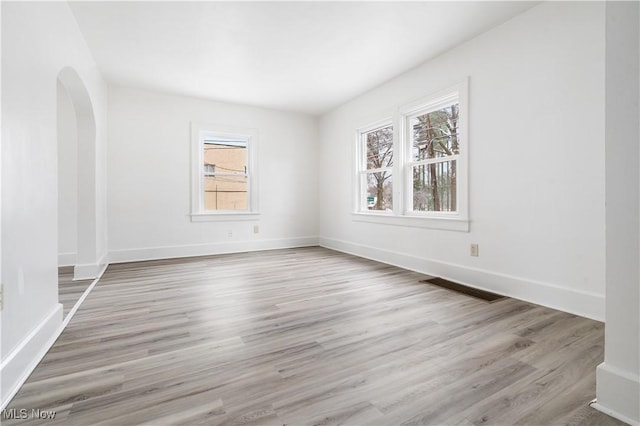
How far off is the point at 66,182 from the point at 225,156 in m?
2.12

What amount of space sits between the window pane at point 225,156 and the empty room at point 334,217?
0.03 meters

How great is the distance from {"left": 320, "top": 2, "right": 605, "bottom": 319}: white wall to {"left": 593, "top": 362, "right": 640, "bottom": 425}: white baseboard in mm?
1158

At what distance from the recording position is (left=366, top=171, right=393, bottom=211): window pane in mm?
4284

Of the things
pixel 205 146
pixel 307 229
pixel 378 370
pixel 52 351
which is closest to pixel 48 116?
pixel 52 351

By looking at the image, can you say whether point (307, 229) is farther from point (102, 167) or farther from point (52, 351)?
point (52, 351)

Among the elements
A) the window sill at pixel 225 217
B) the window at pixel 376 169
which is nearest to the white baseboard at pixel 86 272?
the window sill at pixel 225 217

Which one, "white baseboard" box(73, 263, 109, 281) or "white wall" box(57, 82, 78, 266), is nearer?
"white baseboard" box(73, 263, 109, 281)

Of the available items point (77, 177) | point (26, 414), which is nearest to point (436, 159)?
point (26, 414)

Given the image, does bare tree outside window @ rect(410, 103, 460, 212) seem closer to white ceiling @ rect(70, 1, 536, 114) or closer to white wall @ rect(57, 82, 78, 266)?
white ceiling @ rect(70, 1, 536, 114)

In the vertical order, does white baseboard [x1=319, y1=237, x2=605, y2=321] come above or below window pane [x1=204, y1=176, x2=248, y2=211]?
below

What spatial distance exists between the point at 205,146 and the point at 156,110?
2.70 feet

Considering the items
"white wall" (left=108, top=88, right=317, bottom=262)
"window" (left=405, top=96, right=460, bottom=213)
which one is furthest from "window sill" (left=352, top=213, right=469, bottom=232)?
"white wall" (left=108, top=88, right=317, bottom=262)

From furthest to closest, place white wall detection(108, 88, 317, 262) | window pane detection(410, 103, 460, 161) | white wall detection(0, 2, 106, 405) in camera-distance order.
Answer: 1. white wall detection(108, 88, 317, 262)
2. window pane detection(410, 103, 460, 161)
3. white wall detection(0, 2, 106, 405)

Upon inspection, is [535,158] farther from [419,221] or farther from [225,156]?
[225,156]
